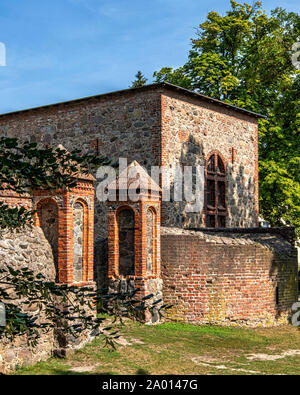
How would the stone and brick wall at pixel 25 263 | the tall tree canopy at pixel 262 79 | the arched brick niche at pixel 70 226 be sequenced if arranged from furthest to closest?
the tall tree canopy at pixel 262 79 → the arched brick niche at pixel 70 226 → the stone and brick wall at pixel 25 263

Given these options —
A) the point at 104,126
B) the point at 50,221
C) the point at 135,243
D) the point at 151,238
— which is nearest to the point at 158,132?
the point at 104,126

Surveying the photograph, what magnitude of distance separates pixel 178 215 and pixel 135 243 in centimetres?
413

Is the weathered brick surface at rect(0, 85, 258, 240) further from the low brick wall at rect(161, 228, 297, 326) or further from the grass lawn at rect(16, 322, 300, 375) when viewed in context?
the grass lawn at rect(16, 322, 300, 375)

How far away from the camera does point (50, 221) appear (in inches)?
390

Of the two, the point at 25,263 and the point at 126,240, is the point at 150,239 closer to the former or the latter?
the point at 126,240

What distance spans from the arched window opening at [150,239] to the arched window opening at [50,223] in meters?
3.16

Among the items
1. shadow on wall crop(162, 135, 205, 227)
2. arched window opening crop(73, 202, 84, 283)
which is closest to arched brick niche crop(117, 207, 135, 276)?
arched window opening crop(73, 202, 84, 283)

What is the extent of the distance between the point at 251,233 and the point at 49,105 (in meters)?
8.60

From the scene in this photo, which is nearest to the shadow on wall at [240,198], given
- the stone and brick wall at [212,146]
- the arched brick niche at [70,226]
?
the stone and brick wall at [212,146]

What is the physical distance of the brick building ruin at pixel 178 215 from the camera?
12297 millimetres

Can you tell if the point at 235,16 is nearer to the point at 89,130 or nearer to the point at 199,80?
the point at 199,80

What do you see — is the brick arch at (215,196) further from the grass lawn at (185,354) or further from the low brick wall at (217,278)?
the grass lawn at (185,354)

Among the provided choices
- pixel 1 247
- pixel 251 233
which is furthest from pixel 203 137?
pixel 1 247

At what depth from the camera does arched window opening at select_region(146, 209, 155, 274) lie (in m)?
12.4
